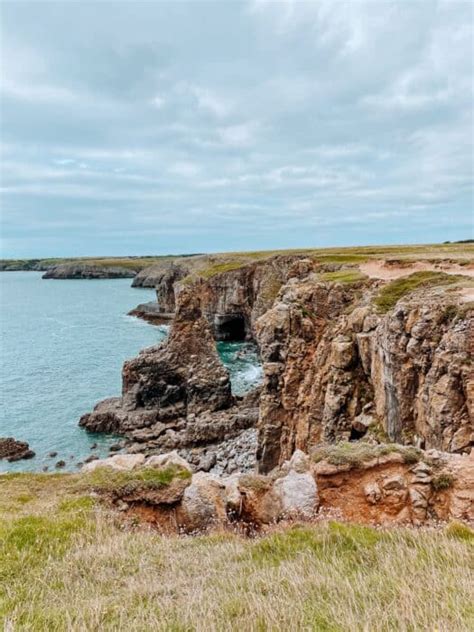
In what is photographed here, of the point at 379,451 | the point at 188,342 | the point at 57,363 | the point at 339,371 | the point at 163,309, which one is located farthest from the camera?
the point at 163,309

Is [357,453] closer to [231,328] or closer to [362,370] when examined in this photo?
[362,370]

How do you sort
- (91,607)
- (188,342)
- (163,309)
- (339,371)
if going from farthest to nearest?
(163,309) → (188,342) → (339,371) → (91,607)

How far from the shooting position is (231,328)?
81688 mm

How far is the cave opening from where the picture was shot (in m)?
80.8

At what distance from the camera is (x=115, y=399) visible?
40719 mm

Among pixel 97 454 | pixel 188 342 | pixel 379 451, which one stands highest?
pixel 379 451

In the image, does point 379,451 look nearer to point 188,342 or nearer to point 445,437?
point 445,437

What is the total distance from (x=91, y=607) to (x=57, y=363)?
55.1 m

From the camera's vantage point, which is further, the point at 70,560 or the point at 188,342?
the point at 188,342

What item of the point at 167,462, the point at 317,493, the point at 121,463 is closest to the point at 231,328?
the point at 121,463

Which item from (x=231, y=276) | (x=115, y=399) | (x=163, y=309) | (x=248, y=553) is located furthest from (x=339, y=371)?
(x=163, y=309)

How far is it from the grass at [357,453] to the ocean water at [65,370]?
82.6ft

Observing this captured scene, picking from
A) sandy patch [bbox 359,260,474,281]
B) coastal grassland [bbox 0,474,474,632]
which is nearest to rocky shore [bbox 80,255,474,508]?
sandy patch [bbox 359,260,474,281]

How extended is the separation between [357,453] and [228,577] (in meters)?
4.87
